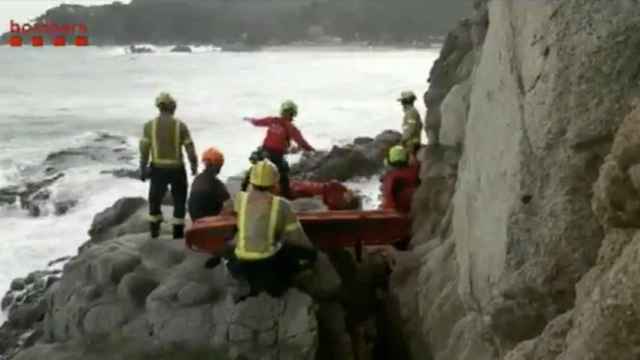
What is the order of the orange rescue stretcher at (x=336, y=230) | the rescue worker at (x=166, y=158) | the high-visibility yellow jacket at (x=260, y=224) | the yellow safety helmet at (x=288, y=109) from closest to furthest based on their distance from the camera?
the high-visibility yellow jacket at (x=260, y=224)
the orange rescue stretcher at (x=336, y=230)
the rescue worker at (x=166, y=158)
the yellow safety helmet at (x=288, y=109)

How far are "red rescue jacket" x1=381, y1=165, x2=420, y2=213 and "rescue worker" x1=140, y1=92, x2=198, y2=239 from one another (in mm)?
2732

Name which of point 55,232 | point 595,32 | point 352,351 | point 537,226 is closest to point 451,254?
point 352,351

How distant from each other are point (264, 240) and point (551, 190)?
334 cm

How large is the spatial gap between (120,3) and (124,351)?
170 m

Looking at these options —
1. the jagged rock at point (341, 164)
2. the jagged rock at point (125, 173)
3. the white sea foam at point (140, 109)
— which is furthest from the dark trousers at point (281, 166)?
the jagged rock at point (125, 173)

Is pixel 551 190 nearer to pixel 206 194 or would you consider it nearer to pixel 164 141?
pixel 164 141

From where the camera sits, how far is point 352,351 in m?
10.3

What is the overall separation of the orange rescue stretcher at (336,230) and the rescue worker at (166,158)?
1.76ft

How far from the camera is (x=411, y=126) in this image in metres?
13.8

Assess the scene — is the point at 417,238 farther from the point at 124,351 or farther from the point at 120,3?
the point at 120,3

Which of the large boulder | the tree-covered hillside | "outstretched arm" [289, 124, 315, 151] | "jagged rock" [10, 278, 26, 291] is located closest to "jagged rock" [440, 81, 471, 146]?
"outstretched arm" [289, 124, 315, 151]

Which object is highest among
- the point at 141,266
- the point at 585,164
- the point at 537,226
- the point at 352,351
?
the point at 585,164

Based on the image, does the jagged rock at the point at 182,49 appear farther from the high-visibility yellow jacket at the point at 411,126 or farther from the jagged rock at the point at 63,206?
the high-visibility yellow jacket at the point at 411,126

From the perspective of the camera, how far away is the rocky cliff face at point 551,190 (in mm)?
6004
